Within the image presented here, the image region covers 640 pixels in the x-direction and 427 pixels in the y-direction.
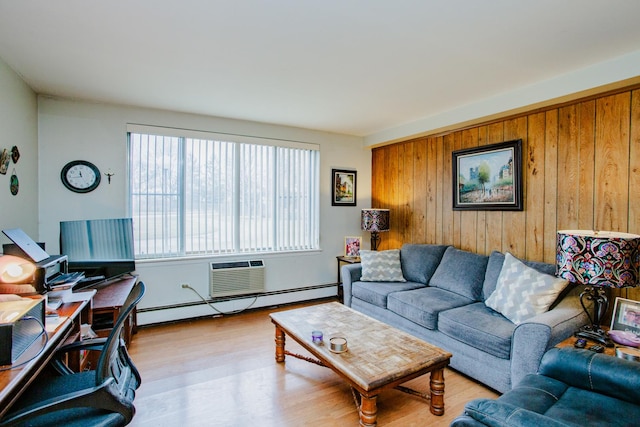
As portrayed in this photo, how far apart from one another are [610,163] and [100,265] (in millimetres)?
4284

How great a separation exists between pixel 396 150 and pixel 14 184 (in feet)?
13.4

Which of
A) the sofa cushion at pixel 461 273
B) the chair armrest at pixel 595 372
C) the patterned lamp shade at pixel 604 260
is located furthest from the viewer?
the sofa cushion at pixel 461 273

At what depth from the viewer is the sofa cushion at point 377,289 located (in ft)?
11.1

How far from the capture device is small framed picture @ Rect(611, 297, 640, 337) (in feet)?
6.60

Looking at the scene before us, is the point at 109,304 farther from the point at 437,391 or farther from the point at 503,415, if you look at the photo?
the point at 503,415

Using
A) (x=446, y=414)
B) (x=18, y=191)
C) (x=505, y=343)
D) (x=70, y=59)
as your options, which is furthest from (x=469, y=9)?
(x=18, y=191)

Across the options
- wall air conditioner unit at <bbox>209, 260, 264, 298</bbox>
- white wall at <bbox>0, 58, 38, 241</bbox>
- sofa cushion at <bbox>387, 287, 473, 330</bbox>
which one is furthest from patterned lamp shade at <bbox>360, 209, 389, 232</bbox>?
white wall at <bbox>0, 58, 38, 241</bbox>

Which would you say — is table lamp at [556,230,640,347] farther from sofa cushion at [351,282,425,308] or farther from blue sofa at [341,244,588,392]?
sofa cushion at [351,282,425,308]

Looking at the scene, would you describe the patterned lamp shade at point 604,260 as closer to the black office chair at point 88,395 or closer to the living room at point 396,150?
the living room at point 396,150

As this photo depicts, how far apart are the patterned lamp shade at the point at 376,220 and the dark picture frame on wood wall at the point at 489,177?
0.96 meters

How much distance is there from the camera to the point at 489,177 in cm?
337

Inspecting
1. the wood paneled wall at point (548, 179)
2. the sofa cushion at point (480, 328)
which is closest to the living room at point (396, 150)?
the wood paneled wall at point (548, 179)

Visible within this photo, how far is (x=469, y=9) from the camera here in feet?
5.77

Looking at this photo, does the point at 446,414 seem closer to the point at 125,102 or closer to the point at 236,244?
the point at 236,244
